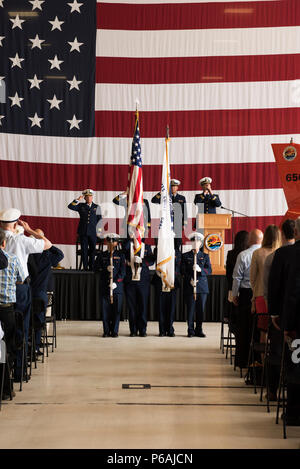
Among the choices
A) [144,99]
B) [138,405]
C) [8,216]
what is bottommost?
[138,405]

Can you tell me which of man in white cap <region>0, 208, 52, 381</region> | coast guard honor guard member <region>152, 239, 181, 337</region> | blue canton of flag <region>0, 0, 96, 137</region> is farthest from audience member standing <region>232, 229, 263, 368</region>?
blue canton of flag <region>0, 0, 96, 137</region>

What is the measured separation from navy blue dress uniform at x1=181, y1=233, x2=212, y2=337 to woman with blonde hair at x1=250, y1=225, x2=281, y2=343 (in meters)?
3.85

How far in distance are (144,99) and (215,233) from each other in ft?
13.2

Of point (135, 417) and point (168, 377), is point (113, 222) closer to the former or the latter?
point (168, 377)

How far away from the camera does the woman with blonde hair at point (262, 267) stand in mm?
6027

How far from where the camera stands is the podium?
1210cm

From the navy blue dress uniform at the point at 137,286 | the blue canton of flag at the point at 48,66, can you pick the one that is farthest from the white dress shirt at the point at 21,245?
the blue canton of flag at the point at 48,66

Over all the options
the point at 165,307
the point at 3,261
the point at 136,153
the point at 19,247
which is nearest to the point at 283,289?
the point at 3,261

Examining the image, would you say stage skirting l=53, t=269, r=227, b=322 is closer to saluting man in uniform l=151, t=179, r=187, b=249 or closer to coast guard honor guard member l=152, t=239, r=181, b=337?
saluting man in uniform l=151, t=179, r=187, b=249

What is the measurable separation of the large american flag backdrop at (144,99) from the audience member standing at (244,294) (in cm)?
714

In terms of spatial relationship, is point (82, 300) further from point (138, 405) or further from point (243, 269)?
point (138, 405)

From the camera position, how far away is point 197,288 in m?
10.2

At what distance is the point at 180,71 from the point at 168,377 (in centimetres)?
899

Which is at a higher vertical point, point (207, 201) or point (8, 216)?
point (207, 201)
